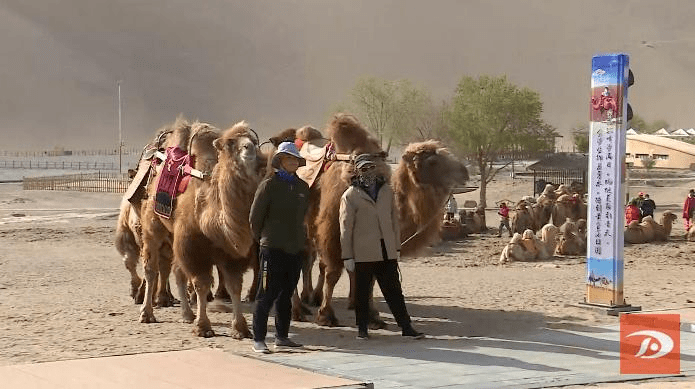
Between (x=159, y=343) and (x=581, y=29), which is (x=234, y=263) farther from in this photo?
(x=581, y=29)

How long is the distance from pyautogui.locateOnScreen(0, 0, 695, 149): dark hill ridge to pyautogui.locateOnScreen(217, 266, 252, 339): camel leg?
355ft

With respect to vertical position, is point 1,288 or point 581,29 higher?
point 581,29

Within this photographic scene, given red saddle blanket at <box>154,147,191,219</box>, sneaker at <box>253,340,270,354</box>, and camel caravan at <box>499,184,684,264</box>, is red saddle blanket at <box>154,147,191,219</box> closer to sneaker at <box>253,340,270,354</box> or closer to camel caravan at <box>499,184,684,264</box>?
sneaker at <box>253,340,270,354</box>

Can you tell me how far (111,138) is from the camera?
12325 centimetres

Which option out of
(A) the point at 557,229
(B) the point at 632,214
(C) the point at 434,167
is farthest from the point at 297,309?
(B) the point at 632,214

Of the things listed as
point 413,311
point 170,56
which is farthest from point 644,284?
point 170,56

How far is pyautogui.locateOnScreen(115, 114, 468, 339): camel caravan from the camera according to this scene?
10.9 meters

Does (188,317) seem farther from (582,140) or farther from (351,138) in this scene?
(582,140)

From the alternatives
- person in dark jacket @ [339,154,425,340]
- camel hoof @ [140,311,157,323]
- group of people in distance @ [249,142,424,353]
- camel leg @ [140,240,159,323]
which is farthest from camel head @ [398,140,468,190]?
camel hoof @ [140,311,157,323]

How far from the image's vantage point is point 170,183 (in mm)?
12203

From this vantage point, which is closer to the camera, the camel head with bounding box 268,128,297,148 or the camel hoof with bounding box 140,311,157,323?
the camel hoof with bounding box 140,311,157,323

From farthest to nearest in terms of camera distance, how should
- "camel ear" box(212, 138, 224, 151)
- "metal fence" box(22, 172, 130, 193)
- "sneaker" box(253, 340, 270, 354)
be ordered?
→ "metal fence" box(22, 172, 130, 193), "camel ear" box(212, 138, 224, 151), "sneaker" box(253, 340, 270, 354)

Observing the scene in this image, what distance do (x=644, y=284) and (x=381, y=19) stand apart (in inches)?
5050

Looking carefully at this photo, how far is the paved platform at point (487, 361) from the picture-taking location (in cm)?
886
